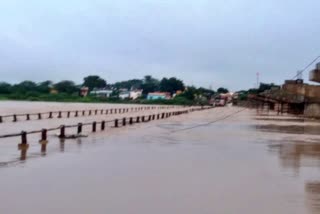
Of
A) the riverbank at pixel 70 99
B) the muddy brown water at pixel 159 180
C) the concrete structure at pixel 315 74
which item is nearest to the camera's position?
the muddy brown water at pixel 159 180

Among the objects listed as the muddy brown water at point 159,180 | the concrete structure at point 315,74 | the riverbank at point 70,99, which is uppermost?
the concrete structure at point 315,74

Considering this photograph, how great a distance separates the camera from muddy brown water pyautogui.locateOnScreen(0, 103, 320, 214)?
361 inches

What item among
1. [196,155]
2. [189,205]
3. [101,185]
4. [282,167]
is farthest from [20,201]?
[196,155]

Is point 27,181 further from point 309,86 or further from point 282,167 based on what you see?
point 309,86

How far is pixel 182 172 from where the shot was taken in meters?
13.2

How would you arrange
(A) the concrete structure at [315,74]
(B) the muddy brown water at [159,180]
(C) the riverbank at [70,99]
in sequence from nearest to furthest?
(B) the muddy brown water at [159,180]
(A) the concrete structure at [315,74]
(C) the riverbank at [70,99]

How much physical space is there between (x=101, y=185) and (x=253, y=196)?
9.56ft

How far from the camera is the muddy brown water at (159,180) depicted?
9.17 m

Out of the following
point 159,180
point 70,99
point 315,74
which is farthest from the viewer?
point 70,99

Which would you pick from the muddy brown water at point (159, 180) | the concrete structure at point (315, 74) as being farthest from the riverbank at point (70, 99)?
the muddy brown water at point (159, 180)

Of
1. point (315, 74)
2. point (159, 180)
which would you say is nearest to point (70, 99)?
point (315, 74)

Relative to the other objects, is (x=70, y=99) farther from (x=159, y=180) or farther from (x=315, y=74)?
(x=159, y=180)

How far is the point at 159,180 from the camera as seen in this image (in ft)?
39.0

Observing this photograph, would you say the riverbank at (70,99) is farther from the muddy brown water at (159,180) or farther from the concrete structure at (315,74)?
the muddy brown water at (159,180)
